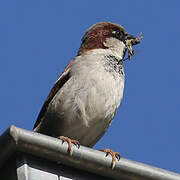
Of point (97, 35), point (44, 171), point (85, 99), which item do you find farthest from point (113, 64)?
point (44, 171)

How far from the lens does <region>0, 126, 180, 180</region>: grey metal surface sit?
4.30 meters

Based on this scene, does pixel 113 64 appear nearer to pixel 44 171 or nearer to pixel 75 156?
pixel 75 156

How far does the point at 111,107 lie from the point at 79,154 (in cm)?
232

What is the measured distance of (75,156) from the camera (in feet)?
14.8

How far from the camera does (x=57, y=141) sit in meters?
4.48

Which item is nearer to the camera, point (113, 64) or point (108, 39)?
point (113, 64)

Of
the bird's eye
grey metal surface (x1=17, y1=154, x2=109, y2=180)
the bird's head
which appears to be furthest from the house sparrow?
grey metal surface (x1=17, y1=154, x2=109, y2=180)

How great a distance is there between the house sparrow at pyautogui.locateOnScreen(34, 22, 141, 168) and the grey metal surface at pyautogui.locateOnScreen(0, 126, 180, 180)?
194cm

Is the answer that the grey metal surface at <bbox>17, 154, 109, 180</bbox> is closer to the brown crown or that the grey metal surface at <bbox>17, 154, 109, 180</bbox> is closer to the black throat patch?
the black throat patch

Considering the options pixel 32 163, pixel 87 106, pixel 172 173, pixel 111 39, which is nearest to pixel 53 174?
pixel 32 163

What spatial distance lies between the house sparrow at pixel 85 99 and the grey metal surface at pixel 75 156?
1940 mm

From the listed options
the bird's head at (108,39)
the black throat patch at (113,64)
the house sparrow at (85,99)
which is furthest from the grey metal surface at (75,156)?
the bird's head at (108,39)

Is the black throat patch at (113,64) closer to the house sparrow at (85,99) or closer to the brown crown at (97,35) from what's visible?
the house sparrow at (85,99)

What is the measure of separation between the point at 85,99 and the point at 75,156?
2.17 m
